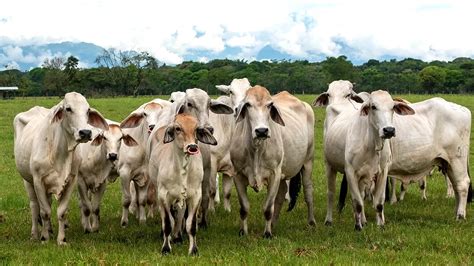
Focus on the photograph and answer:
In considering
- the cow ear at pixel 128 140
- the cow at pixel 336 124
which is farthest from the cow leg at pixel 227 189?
the cow ear at pixel 128 140

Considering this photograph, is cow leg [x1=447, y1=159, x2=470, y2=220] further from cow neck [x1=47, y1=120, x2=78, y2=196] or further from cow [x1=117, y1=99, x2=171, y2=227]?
cow neck [x1=47, y1=120, x2=78, y2=196]

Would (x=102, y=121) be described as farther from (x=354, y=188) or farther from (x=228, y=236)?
(x=354, y=188)

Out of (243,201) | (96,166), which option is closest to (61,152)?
(96,166)

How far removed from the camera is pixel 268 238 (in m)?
9.56

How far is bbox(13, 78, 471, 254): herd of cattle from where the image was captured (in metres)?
8.77

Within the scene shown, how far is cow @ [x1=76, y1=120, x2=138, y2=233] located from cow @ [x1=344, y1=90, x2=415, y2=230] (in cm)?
402

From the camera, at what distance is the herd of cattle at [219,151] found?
877 cm

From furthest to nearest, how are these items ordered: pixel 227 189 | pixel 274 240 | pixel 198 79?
pixel 198 79 → pixel 227 189 → pixel 274 240

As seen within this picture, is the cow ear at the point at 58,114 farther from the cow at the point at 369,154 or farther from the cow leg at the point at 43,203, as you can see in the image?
the cow at the point at 369,154

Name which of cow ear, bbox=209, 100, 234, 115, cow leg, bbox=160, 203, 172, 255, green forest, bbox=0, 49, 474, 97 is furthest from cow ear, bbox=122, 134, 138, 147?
green forest, bbox=0, 49, 474, 97

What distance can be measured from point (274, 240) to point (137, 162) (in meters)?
3.73

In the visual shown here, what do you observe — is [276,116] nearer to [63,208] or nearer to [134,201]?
[63,208]

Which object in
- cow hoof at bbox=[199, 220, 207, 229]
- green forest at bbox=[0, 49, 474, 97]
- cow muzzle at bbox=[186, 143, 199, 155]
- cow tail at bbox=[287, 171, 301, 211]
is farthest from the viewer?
green forest at bbox=[0, 49, 474, 97]

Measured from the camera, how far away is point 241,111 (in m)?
9.70
